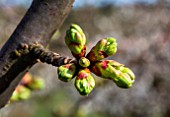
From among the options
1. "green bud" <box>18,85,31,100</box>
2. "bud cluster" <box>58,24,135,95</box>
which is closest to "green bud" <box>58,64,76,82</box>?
"bud cluster" <box>58,24,135,95</box>

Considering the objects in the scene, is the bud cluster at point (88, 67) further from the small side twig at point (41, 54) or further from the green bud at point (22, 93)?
the green bud at point (22, 93)

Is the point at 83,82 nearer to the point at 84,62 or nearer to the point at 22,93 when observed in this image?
the point at 84,62

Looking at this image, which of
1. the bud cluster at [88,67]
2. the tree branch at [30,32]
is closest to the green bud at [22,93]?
the tree branch at [30,32]

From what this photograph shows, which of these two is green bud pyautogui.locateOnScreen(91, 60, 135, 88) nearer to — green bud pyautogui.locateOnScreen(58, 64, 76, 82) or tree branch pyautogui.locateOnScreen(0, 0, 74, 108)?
green bud pyautogui.locateOnScreen(58, 64, 76, 82)

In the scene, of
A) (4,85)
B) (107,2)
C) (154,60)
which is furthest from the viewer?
(107,2)

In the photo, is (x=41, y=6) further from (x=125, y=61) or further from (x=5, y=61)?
(x=125, y=61)

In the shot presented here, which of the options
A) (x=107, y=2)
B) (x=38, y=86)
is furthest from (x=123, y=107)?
(x=107, y=2)
